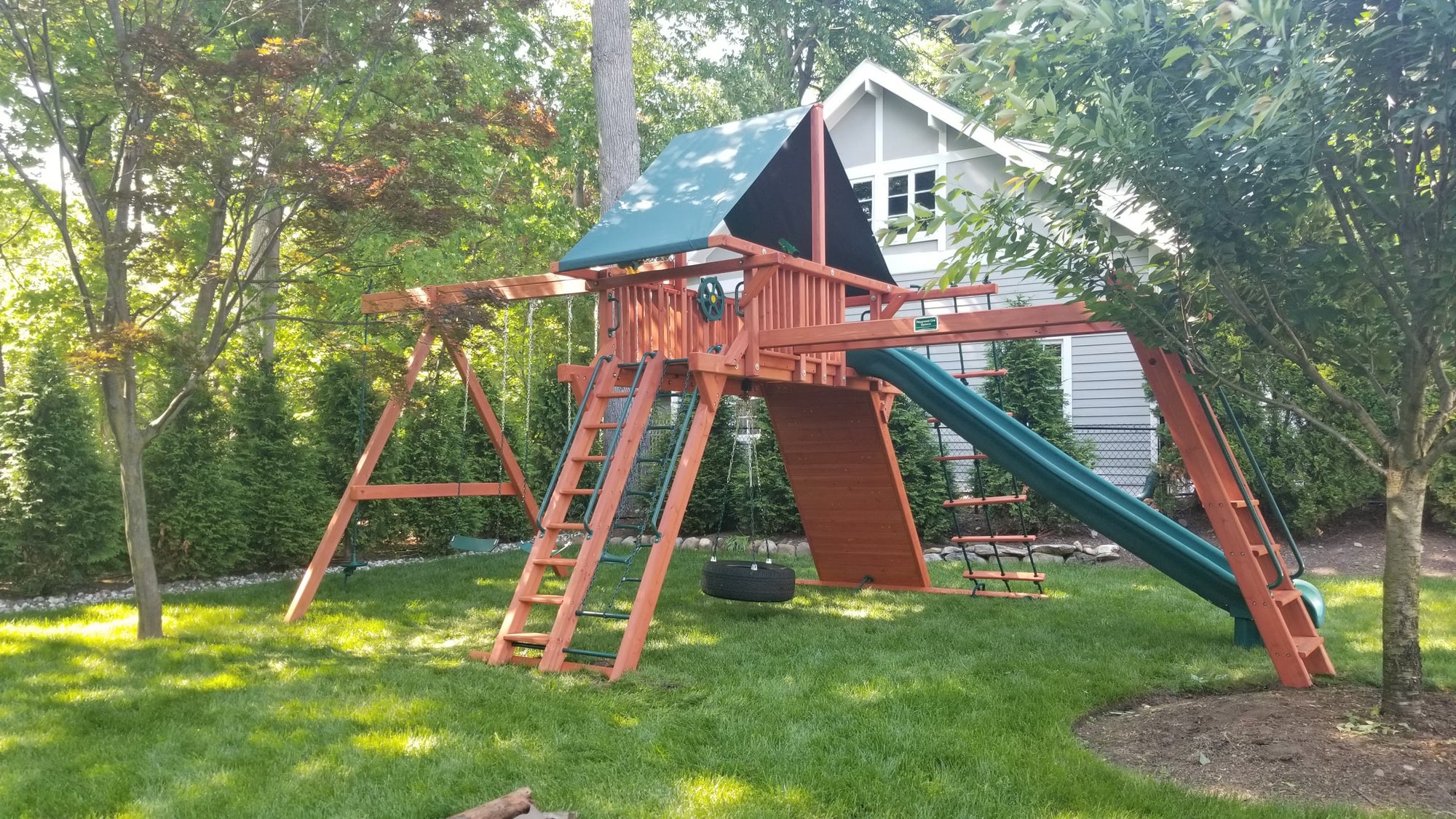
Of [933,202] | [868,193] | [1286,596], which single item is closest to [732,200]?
[1286,596]

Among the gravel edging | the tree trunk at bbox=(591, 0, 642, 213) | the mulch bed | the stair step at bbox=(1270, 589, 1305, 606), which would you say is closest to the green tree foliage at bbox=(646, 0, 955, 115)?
the tree trunk at bbox=(591, 0, 642, 213)

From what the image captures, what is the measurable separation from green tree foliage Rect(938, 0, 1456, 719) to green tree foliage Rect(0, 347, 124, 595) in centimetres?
827

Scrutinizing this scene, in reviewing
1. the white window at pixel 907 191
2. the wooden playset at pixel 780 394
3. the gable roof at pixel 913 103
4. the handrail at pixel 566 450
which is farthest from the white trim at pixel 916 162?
the handrail at pixel 566 450

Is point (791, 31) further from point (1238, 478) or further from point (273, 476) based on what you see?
point (1238, 478)

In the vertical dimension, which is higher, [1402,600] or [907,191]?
[907,191]

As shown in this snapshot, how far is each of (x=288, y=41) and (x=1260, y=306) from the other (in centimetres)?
646

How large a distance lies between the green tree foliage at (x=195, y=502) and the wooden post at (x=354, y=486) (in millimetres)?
2133

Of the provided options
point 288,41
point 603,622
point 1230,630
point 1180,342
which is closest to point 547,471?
point 603,622

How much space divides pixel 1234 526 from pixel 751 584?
3.20 meters

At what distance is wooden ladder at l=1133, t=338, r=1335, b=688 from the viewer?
5.28 m

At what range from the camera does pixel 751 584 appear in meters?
7.03

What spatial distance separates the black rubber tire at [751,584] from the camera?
702cm

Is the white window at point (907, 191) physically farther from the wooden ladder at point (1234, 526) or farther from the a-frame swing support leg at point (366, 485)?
the wooden ladder at point (1234, 526)

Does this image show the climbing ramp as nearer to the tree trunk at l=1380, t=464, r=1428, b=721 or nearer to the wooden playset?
the wooden playset
